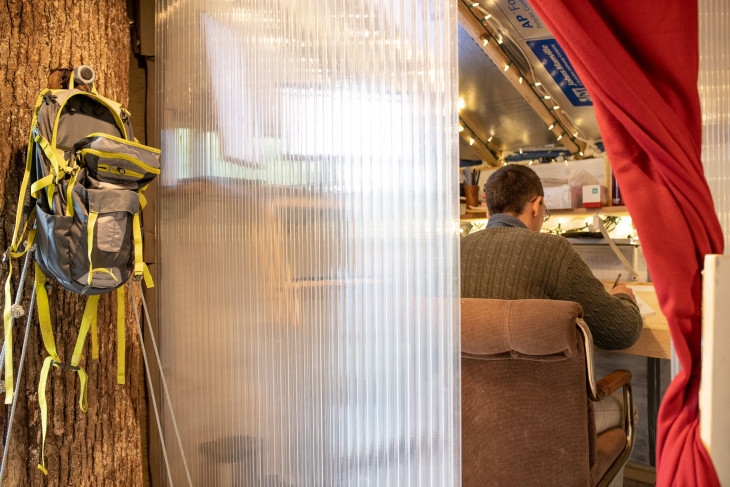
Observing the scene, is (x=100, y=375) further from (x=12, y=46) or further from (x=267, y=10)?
(x=267, y=10)

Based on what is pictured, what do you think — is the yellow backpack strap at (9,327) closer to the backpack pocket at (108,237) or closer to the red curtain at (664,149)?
the backpack pocket at (108,237)

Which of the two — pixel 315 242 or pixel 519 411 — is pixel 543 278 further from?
pixel 315 242

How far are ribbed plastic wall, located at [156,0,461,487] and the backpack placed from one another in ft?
0.93

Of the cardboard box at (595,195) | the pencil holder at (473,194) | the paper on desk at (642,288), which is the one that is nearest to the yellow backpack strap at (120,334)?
the paper on desk at (642,288)

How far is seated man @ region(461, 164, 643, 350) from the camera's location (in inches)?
64.1

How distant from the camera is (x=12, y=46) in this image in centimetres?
187

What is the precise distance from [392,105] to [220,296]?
96cm

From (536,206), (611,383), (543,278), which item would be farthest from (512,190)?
(611,383)

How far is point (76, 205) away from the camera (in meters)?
1.65

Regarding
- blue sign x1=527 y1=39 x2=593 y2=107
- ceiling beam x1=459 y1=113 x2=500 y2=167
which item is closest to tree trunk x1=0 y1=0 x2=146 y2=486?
blue sign x1=527 y1=39 x2=593 y2=107

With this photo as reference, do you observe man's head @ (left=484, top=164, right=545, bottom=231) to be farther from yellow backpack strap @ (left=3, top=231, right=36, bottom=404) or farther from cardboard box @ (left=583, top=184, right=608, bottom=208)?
yellow backpack strap @ (left=3, top=231, right=36, bottom=404)

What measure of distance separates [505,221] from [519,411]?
730 mm

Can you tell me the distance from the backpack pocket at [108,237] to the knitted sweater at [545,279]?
104 cm

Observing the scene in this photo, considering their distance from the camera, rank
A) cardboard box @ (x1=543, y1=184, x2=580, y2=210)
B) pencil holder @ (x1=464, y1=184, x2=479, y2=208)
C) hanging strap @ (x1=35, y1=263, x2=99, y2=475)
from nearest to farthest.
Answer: hanging strap @ (x1=35, y1=263, x2=99, y2=475) → cardboard box @ (x1=543, y1=184, x2=580, y2=210) → pencil holder @ (x1=464, y1=184, x2=479, y2=208)
